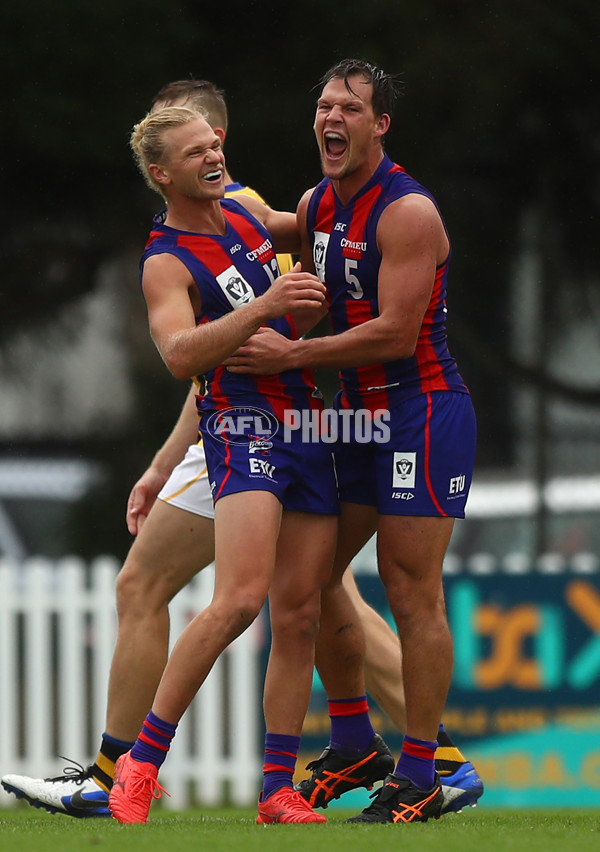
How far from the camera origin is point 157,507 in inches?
174

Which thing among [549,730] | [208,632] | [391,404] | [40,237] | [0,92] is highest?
[0,92]

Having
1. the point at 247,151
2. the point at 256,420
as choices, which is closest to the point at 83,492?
the point at 247,151

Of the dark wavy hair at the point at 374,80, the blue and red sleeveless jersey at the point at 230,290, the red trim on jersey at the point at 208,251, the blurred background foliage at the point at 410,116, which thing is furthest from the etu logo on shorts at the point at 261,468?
the blurred background foliage at the point at 410,116

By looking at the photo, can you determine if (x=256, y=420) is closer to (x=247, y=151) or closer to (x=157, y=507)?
(x=157, y=507)

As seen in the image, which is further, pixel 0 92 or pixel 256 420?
pixel 0 92

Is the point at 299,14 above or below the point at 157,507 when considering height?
above

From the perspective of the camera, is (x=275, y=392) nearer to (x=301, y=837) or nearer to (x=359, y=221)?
(x=359, y=221)

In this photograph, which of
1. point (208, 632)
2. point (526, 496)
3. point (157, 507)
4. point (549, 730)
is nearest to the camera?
point (208, 632)

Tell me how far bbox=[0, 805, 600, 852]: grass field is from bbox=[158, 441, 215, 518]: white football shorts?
2.88 ft

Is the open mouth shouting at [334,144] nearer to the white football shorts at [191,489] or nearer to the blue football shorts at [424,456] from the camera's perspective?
the blue football shorts at [424,456]

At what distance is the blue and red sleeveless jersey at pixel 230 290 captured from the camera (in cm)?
400

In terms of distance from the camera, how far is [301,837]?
354cm

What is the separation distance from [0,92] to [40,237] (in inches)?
30.2

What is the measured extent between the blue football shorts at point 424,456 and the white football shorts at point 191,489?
497mm
